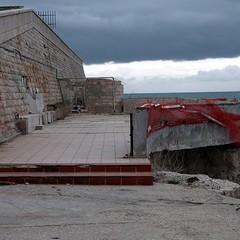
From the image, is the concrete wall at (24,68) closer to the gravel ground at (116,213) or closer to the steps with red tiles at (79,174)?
the steps with red tiles at (79,174)

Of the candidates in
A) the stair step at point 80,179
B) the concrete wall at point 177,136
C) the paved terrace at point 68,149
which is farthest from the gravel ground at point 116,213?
the concrete wall at point 177,136

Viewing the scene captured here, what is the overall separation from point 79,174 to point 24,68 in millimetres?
13094

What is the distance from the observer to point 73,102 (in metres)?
34.0

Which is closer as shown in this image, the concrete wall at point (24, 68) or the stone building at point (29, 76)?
the concrete wall at point (24, 68)

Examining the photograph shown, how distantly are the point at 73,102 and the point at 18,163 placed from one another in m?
24.8

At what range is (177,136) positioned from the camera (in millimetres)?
10781

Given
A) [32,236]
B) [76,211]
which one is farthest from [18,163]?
[32,236]

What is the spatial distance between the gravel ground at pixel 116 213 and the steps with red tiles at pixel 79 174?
22cm

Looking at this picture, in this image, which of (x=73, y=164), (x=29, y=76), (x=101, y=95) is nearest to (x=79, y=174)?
(x=73, y=164)

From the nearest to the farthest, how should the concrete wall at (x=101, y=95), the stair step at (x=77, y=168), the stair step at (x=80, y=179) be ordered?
the stair step at (x=80, y=179) → the stair step at (x=77, y=168) → the concrete wall at (x=101, y=95)

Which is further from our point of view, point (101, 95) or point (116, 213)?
point (101, 95)

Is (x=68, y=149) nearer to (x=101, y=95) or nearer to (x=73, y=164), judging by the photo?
(x=73, y=164)

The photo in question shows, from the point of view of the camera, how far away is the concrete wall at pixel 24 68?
15863 millimetres

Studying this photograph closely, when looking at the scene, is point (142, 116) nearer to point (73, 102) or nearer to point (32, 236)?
point (32, 236)
